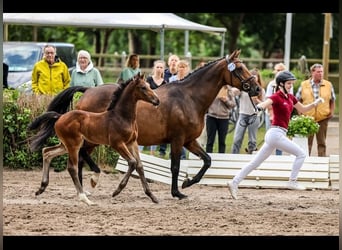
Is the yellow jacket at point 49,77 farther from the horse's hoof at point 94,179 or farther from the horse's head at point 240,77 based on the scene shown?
the horse's head at point 240,77

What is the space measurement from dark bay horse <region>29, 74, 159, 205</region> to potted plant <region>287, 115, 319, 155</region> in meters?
4.01

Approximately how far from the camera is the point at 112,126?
11.8 metres

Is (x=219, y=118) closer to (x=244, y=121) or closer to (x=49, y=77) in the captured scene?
(x=244, y=121)

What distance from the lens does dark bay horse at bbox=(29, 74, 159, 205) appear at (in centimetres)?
1172

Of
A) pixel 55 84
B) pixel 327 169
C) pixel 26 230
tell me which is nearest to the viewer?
pixel 26 230

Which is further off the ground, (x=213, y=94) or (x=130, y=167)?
(x=213, y=94)

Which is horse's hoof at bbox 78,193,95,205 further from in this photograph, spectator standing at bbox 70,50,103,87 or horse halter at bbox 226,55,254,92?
spectator standing at bbox 70,50,103,87

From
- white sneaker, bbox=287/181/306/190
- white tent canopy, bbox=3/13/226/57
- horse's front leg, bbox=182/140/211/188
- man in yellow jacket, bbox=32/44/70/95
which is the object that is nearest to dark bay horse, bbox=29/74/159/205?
horse's front leg, bbox=182/140/211/188

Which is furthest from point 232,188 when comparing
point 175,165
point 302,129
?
point 302,129

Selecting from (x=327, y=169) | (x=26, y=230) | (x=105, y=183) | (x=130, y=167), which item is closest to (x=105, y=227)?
(x=26, y=230)

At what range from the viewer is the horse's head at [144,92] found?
11.7m
